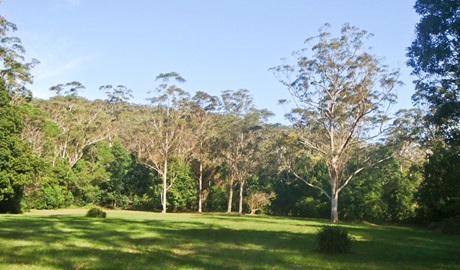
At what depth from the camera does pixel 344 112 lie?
37219mm

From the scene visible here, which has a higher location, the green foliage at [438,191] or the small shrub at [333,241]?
the green foliage at [438,191]

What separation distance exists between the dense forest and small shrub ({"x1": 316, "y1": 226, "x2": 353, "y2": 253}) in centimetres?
1224

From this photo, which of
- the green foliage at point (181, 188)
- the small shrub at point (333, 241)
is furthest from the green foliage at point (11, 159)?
the small shrub at point (333, 241)

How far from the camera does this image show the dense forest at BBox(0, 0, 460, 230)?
107 ft

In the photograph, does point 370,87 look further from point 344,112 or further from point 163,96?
point 163,96

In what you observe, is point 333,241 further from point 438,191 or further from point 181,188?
point 181,188

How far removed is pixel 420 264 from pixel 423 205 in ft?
86.5

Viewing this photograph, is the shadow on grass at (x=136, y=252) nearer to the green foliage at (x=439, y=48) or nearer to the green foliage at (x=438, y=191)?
the green foliage at (x=439, y=48)

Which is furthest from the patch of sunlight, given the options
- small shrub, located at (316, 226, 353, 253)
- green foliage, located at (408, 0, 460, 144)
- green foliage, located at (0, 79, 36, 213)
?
green foliage, located at (0, 79, 36, 213)

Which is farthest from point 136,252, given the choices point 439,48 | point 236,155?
point 236,155

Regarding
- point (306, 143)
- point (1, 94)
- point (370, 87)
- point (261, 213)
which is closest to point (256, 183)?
point (261, 213)

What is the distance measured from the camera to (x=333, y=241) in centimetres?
1223

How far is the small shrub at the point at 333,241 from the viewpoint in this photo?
12133 mm

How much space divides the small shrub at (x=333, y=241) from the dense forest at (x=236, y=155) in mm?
12240
